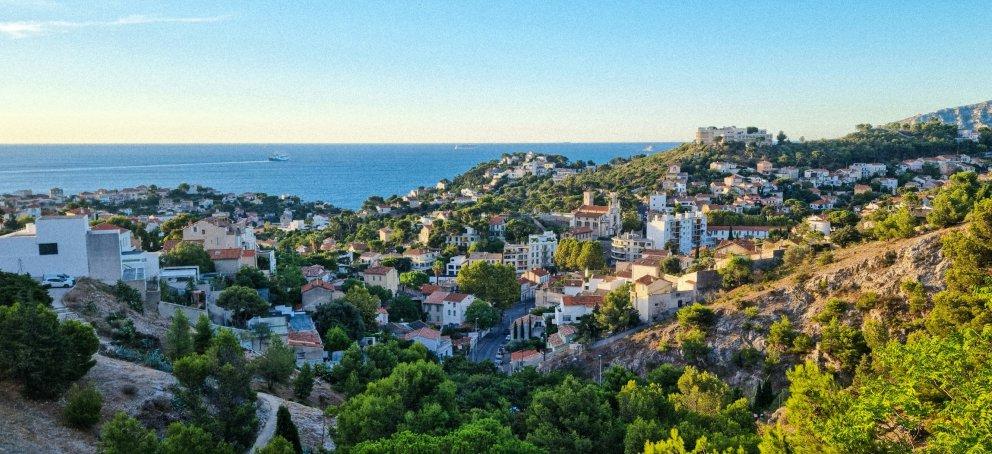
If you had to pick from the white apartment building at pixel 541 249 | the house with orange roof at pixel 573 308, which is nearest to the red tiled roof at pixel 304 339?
the house with orange roof at pixel 573 308

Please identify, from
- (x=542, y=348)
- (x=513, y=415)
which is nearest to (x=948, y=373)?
(x=513, y=415)

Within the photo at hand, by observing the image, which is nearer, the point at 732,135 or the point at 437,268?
the point at 437,268

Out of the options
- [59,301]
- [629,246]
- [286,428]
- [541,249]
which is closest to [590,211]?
[629,246]

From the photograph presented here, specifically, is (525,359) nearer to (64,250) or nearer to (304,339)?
(304,339)

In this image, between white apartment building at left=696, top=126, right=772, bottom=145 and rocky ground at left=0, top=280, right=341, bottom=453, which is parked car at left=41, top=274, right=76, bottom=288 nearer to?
rocky ground at left=0, top=280, right=341, bottom=453

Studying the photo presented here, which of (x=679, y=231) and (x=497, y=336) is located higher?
(x=679, y=231)

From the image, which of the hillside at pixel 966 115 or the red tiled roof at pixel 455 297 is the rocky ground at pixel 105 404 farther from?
the hillside at pixel 966 115
